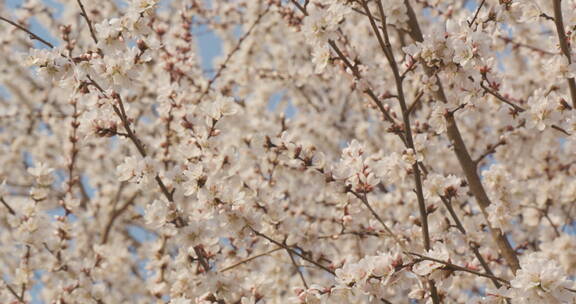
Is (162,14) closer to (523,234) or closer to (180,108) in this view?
(180,108)

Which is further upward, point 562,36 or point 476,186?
point 562,36

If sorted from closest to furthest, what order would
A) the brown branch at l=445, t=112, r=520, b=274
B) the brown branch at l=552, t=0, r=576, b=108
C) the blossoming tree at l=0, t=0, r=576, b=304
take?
the blossoming tree at l=0, t=0, r=576, b=304, the brown branch at l=552, t=0, r=576, b=108, the brown branch at l=445, t=112, r=520, b=274

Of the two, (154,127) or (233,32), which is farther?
(233,32)

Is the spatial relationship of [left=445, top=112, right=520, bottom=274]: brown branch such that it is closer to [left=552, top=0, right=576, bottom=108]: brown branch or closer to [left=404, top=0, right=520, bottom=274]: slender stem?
[left=404, top=0, right=520, bottom=274]: slender stem

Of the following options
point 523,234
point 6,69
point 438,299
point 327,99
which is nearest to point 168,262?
point 438,299

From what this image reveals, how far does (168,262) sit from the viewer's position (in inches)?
161

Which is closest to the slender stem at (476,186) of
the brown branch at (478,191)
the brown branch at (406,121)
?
the brown branch at (478,191)

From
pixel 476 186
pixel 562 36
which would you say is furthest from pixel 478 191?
pixel 562 36

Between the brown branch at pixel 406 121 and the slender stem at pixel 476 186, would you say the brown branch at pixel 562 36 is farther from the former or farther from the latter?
the brown branch at pixel 406 121

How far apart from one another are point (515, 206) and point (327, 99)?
15.7 feet

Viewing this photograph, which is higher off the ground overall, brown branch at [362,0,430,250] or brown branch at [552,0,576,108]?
brown branch at [552,0,576,108]

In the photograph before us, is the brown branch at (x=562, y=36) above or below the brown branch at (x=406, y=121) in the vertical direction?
above

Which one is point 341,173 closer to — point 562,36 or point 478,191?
point 478,191

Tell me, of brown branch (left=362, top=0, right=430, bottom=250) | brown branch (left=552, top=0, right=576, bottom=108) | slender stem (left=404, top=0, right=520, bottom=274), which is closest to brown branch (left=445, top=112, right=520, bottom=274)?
slender stem (left=404, top=0, right=520, bottom=274)
